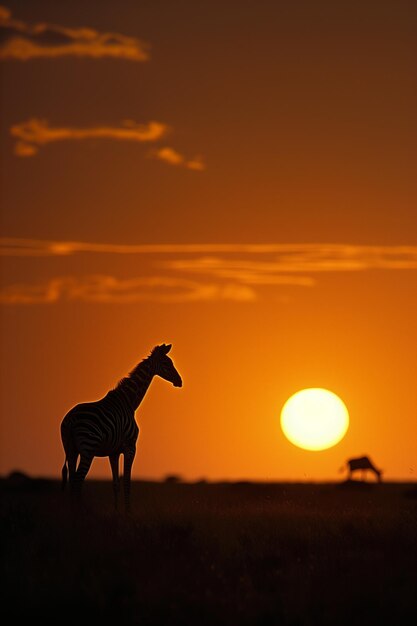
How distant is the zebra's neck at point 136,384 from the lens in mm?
23875

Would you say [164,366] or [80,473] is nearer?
[80,473]

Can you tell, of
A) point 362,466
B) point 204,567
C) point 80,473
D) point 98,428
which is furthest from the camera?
point 362,466

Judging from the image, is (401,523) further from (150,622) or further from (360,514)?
(150,622)

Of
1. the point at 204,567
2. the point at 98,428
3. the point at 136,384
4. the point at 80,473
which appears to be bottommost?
the point at 204,567

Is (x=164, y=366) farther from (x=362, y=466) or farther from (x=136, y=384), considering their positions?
(x=362, y=466)

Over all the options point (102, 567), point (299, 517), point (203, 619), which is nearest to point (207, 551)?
point (102, 567)

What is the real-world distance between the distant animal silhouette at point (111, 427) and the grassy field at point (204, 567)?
2.54 feet

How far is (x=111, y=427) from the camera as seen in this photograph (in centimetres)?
2250

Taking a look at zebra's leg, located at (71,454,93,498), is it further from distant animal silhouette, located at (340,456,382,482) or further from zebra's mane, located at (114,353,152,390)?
distant animal silhouette, located at (340,456,382,482)

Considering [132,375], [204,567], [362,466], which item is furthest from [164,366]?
[362,466]

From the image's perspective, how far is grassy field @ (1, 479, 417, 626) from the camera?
1426 centimetres

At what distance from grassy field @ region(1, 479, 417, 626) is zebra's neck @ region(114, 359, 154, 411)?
103 inches

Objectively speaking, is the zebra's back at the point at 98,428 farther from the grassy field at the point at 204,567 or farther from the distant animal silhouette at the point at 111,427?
the grassy field at the point at 204,567

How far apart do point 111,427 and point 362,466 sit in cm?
4355
